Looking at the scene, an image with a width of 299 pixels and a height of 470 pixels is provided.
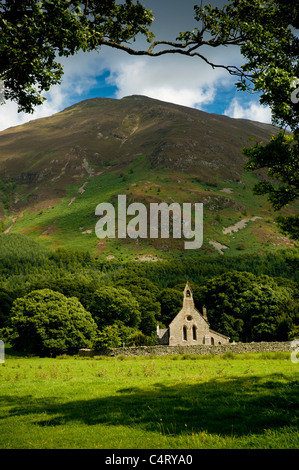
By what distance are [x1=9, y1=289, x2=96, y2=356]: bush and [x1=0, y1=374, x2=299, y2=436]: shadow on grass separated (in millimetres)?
36223

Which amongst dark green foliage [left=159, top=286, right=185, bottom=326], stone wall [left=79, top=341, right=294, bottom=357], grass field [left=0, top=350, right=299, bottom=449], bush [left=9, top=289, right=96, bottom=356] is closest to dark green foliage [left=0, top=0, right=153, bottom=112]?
grass field [left=0, top=350, right=299, bottom=449]

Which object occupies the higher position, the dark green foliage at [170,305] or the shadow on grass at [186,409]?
the shadow on grass at [186,409]

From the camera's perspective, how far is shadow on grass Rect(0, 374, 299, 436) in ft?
23.5

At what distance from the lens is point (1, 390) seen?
15211 mm

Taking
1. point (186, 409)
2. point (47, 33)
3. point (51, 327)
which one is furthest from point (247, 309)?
point (47, 33)

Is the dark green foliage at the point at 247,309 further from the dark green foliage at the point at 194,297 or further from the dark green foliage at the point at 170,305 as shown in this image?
the dark green foliage at the point at 170,305

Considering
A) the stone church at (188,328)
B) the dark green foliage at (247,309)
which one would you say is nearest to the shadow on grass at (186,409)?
the stone church at (188,328)

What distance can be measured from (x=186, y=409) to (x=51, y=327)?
43.7 m

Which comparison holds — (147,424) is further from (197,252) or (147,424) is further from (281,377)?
(197,252)

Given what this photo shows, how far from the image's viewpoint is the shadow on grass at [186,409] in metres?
7.18

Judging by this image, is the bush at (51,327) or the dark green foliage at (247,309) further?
the dark green foliage at (247,309)

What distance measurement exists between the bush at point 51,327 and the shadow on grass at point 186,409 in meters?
36.2

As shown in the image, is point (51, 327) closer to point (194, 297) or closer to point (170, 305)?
point (170, 305)

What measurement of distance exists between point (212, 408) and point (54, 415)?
4676mm
